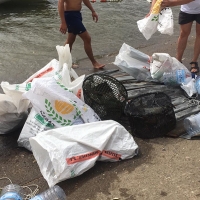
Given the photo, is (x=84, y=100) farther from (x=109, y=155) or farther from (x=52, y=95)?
(x=109, y=155)

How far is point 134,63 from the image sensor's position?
184 inches

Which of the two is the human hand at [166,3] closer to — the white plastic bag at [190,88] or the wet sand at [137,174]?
the white plastic bag at [190,88]

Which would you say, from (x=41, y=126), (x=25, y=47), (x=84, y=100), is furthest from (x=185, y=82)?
(x=25, y=47)

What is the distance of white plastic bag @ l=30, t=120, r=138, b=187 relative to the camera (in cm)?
280

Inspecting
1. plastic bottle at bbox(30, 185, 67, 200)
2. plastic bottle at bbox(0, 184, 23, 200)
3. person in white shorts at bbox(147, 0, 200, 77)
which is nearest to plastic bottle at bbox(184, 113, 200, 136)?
person in white shorts at bbox(147, 0, 200, 77)

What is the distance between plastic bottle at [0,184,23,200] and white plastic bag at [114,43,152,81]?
2.40m

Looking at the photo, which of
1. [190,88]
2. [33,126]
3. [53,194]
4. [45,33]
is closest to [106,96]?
[33,126]

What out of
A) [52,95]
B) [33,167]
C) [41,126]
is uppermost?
[52,95]

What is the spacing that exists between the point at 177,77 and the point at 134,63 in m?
0.66

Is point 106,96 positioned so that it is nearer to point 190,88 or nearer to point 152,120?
point 152,120

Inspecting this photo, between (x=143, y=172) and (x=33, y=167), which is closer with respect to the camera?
(x=143, y=172)

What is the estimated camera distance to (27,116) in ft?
12.2

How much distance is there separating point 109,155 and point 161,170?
0.47 m

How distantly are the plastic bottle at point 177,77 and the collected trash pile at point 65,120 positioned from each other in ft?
2.97
